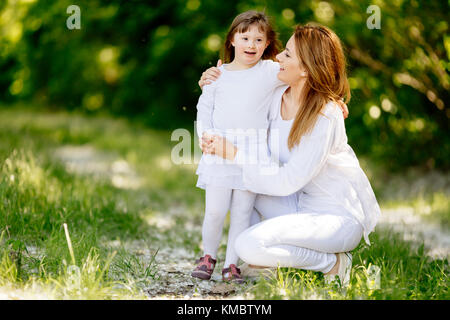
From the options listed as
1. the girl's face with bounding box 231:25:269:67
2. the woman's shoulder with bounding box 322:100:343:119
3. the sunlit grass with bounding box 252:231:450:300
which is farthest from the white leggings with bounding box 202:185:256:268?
the girl's face with bounding box 231:25:269:67

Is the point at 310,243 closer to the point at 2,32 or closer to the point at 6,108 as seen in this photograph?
the point at 2,32

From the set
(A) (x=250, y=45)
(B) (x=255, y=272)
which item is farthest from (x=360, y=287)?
(A) (x=250, y=45)

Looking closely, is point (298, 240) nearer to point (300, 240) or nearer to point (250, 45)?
point (300, 240)

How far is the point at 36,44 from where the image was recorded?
25.3ft

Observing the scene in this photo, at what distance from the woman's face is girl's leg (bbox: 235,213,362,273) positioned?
686 millimetres

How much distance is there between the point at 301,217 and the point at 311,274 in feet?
1.09

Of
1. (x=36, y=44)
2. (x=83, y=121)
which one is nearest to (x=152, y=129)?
(x=83, y=121)

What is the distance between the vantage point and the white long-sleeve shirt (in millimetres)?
2686

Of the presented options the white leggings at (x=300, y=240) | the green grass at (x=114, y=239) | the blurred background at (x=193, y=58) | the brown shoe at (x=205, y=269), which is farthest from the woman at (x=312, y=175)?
the blurred background at (x=193, y=58)

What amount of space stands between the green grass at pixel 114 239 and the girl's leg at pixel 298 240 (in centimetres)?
9

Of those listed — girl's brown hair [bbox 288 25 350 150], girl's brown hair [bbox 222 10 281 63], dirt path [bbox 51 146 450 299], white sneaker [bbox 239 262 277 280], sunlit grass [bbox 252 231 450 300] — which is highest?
girl's brown hair [bbox 222 10 281 63]

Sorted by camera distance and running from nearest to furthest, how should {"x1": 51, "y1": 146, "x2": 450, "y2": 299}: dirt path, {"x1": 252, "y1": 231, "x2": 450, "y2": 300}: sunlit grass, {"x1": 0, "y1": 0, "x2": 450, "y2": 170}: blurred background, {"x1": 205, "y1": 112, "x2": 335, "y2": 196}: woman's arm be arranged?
{"x1": 252, "y1": 231, "x2": 450, "y2": 300}: sunlit grass
{"x1": 205, "y1": 112, "x2": 335, "y2": 196}: woman's arm
{"x1": 51, "y1": 146, "x2": 450, "y2": 299}: dirt path
{"x1": 0, "y1": 0, "x2": 450, "y2": 170}: blurred background

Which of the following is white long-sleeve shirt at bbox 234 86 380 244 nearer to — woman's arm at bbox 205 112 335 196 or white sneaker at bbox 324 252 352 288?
woman's arm at bbox 205 112 335 196

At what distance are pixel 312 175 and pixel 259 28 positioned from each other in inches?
31.4
